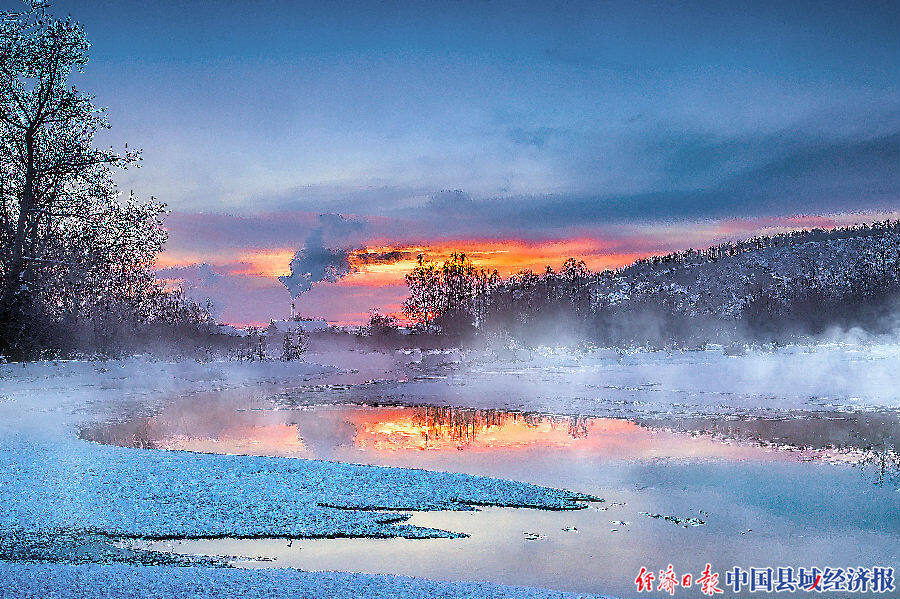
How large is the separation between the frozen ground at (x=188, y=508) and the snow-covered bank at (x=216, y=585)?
1cm

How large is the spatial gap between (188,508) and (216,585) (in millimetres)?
2846

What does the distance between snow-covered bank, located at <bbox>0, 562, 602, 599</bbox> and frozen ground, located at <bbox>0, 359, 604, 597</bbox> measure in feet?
0.04

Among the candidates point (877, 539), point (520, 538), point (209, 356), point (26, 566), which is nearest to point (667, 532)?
point (520, 538)

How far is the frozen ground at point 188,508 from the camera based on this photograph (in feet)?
16.7

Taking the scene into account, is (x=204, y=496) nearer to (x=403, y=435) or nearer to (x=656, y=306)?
(x=403, y=435)

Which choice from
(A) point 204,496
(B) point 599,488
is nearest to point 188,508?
(A) point 204,496

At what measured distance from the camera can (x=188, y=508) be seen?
767 cm

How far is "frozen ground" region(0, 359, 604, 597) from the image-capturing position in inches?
200

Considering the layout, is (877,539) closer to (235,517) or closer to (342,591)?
(342,591)

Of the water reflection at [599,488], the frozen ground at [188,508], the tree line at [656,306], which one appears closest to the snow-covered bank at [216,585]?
the frozen ground at [188,508]

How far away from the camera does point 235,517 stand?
24.3 feet

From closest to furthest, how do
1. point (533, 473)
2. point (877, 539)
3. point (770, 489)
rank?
point (877, 539)
point (770, 489)
point (533, 473)

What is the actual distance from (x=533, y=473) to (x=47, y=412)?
1287 centimetres

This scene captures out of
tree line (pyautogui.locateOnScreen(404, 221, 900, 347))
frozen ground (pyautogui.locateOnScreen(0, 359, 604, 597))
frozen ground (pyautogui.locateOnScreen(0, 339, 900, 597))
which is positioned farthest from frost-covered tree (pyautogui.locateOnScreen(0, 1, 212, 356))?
tree line (pyautogui.locateOnScreen(404, 221, 900, 347))
